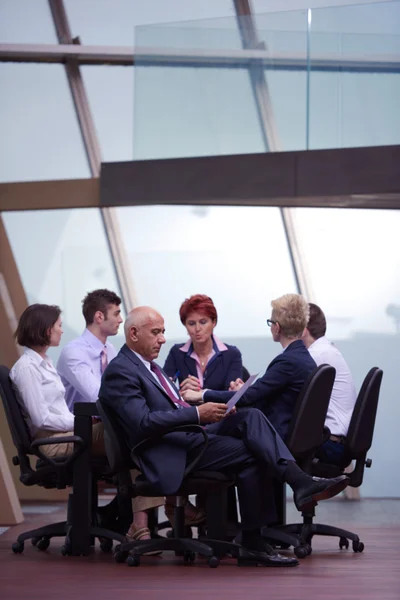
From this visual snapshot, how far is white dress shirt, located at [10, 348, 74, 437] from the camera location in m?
4.56

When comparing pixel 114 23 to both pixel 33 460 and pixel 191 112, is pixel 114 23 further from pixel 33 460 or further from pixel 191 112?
pixel 33 460

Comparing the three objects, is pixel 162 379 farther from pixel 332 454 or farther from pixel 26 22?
pixel 26 22

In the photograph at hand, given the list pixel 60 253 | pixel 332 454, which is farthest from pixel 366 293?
pixel 332 454

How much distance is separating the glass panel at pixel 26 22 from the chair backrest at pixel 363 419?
5.55m

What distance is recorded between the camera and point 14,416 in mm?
4578

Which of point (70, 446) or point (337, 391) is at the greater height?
point (337, 391)

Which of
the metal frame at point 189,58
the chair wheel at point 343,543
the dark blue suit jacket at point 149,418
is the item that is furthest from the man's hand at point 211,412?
the metal frame at point 189,58

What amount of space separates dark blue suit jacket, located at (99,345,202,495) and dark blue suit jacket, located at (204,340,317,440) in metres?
0.61

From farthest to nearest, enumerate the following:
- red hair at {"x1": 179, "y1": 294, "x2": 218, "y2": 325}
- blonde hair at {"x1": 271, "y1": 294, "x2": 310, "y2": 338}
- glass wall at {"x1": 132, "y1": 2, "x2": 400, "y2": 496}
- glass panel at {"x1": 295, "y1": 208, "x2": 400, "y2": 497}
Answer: glass panel at {"x1": 295, "y1": 208, "x2": 400, "y2": 497}, glass wall at {"x1": 132, "y1": 2, "x2": 400, "y2": 496}, red hair at {"x1": 179, "y1": 294, "x2": 218, "y2": 325}, blonde hair at {"x1": 271, "y1": 294, "x2": 310, "y2": 338}

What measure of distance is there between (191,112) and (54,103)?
1818mm

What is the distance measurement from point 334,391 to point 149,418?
1.60 meters

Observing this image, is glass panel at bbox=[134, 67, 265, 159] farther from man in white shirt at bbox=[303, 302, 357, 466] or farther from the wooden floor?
the wooden floor

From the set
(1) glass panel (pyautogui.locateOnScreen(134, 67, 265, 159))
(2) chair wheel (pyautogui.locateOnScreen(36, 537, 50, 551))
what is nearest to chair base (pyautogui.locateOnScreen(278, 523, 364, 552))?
(2) chair wheel (pyautogui.locateOnScreen(36, 537, 50, 551))

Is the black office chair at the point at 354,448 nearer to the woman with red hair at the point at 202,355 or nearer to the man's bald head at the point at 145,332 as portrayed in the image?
the woman with red hair at the point at 202,355
